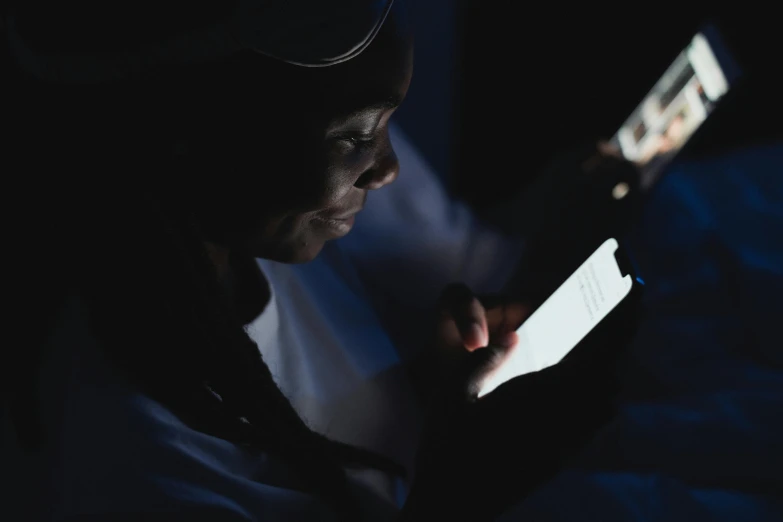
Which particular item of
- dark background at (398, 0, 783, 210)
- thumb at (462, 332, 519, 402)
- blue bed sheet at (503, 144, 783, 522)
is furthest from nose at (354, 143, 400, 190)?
dark background at (398, 0, 783, 210)

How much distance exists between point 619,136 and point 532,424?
0.72 metres

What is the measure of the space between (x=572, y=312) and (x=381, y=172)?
12.5 inches

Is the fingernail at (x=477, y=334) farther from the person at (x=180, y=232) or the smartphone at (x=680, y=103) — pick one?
the smartphone at (x=680, y=103)

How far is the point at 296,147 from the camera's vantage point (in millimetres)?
570

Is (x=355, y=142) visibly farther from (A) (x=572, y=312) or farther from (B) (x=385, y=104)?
(A) (x=572, y=312)

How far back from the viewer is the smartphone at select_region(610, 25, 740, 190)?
3.39 feet

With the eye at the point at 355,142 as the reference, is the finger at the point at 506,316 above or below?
below

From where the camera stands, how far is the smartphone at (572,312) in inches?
29.2

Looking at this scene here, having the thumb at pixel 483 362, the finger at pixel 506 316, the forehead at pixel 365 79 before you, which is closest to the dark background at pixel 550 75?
the finger at pixel 506 316

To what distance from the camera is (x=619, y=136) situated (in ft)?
4.01

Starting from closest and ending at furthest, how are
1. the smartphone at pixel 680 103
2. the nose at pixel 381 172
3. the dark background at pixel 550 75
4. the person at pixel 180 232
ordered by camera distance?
the person at pixel 180 232 → the nose at pixel 381 172 → the smartphone at pixel 680 103 → the dark background at pixel 550 75

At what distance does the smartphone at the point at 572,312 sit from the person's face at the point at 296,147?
0.28m

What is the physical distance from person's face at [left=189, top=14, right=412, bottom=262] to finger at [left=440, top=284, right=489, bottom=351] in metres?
0.27

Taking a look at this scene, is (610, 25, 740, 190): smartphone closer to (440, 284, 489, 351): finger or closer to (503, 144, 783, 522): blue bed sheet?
(503, 144, 783, 522): blue bed sheet
